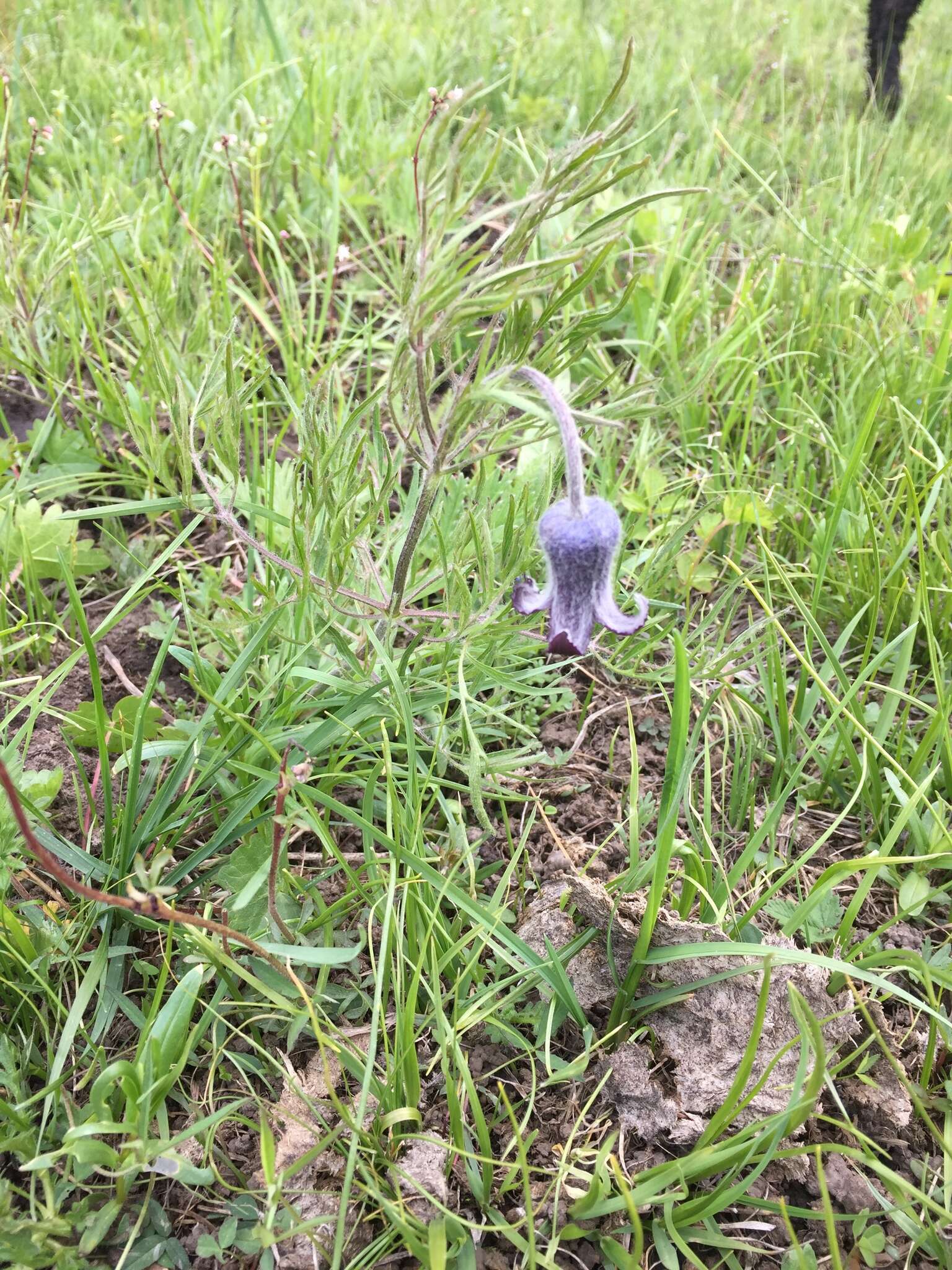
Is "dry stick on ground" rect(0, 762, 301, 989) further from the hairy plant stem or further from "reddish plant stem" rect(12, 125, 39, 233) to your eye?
"reddish plant stem" rect(12, 125, 39, 233)

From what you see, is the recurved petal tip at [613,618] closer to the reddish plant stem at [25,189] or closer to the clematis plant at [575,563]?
the clematis plant at [575,563]

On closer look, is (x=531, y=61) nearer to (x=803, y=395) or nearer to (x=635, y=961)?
(x=803, y=395)

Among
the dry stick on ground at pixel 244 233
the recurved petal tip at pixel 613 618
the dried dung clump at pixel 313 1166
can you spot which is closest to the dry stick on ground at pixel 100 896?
the dried dung clump at pixel 313 1166

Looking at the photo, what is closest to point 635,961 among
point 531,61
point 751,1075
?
point 751,1075

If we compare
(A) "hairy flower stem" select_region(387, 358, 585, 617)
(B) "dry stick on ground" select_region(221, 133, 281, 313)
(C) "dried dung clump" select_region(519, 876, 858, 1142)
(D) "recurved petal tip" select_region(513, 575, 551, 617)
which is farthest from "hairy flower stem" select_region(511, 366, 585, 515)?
(B) "dry stick on ground" select_region(221, 133, 281, 313)

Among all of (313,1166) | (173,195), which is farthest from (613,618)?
(173,195)

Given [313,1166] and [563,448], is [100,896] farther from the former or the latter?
[563,448]
